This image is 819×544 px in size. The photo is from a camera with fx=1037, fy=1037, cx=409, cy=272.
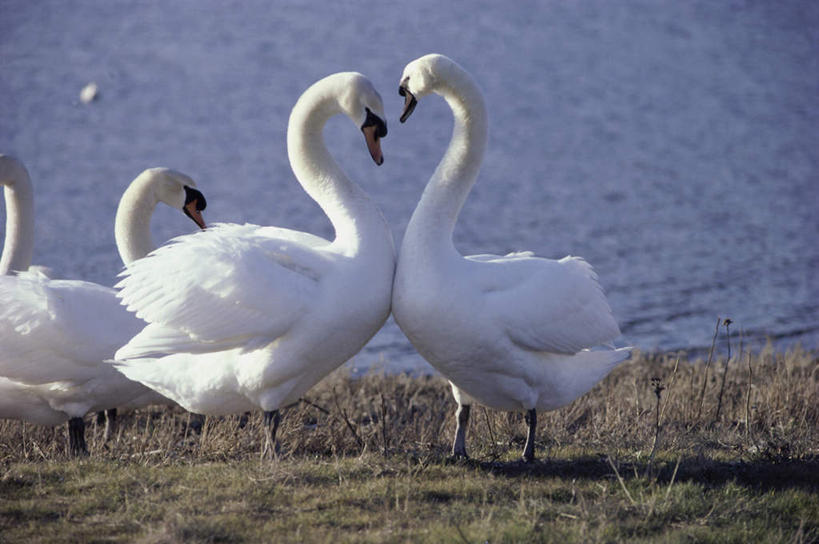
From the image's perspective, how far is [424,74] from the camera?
20.4ft

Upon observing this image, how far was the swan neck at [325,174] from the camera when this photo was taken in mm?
6068

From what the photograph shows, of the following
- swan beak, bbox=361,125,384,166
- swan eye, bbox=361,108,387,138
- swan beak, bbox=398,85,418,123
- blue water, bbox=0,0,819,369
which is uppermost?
blue water, bbox=0,0,819,369

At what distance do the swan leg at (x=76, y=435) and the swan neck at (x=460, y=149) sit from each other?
262cm

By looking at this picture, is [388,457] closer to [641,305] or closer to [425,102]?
[641,305]

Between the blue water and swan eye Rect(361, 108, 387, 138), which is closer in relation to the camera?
swan eye Rect(361, 108, 387, 138)

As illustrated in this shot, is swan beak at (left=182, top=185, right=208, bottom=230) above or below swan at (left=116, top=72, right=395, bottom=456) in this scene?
above

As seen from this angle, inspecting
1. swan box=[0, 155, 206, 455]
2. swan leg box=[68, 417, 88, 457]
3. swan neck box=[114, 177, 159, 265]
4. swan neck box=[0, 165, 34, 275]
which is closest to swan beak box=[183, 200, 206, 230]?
swan neck box=[114, 177, 159, 265]

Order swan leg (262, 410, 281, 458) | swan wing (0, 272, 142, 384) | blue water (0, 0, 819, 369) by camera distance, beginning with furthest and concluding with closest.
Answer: blue water (0, 0, 819, 369) < swan wing (0, 272, 142, 384) < swan leg (262, 410, 281, 458)

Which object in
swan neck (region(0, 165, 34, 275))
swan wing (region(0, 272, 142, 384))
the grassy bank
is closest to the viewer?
the grassy bank

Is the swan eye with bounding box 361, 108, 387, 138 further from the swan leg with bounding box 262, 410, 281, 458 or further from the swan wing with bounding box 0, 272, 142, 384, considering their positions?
the swan wing with bounding box 0, 272, 142, 384

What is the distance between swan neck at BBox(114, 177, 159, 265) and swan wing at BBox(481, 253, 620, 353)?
125 inches

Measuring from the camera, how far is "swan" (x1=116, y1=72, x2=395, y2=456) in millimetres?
5520

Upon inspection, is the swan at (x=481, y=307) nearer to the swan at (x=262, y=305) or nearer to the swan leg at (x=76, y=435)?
the swan at (x=262, y=305)

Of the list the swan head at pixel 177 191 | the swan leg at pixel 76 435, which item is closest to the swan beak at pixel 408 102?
the swan head at pixel 177 191
